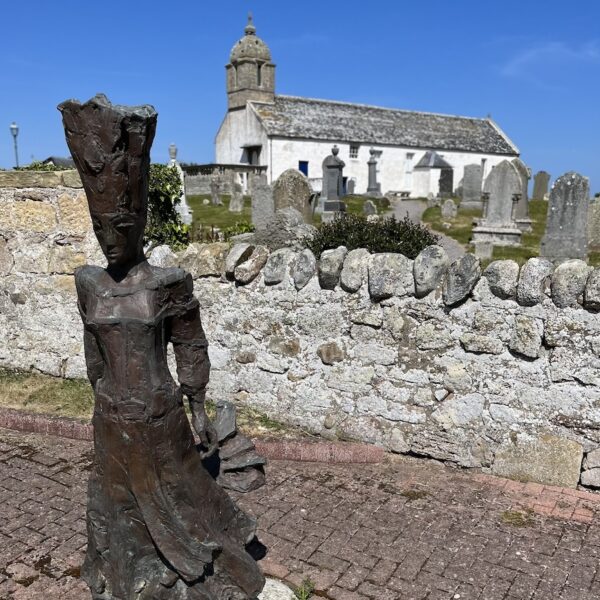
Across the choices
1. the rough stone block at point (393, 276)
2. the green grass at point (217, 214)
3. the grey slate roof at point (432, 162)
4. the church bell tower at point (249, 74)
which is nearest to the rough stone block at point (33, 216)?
the rough stone block at point (393, 276)

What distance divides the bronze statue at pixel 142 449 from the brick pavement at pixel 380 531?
924 millimetres

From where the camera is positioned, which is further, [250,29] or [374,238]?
[250,29]

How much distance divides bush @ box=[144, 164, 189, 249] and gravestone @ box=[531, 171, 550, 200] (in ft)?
93.6

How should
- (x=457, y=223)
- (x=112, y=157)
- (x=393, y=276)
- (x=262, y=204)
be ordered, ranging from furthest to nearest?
(x=457, y=223) < (x=262, y=204) < (x=393, y=276) < (x=112, y=157)

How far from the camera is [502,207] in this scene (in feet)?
53.4

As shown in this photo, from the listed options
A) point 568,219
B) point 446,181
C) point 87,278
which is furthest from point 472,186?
point 87,278

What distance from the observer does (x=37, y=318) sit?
7047mm

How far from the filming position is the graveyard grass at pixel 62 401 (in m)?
5.74

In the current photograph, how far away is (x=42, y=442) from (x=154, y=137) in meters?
4.05

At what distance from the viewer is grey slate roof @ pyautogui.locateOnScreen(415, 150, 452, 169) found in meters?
43.0

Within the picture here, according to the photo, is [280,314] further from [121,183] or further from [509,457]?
[121,183]

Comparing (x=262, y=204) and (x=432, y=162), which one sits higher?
(x=432, y=162)

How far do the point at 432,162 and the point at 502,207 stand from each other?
92.4ft

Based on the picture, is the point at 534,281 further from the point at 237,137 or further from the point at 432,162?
the point at 237,137
